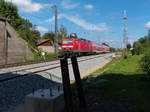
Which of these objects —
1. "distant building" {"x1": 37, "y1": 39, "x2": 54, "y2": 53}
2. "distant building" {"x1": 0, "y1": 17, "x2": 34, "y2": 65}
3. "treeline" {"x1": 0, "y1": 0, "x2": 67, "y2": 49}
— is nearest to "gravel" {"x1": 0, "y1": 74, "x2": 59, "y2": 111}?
"distant building" {"x1": 0, "y1": 17, "x2": 34, "y2": 65}

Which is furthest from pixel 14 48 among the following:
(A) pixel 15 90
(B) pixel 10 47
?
(A) pixel 15 90

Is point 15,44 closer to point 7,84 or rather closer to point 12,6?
point 7,84

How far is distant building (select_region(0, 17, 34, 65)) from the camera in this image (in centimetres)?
2055

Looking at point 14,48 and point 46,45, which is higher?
point 46,45

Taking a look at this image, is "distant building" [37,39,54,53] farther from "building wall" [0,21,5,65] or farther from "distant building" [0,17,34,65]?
"building wall" [0,21,5,65]

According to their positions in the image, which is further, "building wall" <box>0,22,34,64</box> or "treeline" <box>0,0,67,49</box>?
"treeline" <box>0,0,67,49</box>

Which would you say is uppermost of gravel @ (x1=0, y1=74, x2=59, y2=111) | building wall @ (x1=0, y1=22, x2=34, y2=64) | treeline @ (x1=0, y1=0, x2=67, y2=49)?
treeline @ (x1=0, y1=0, x2=67, y2=49)

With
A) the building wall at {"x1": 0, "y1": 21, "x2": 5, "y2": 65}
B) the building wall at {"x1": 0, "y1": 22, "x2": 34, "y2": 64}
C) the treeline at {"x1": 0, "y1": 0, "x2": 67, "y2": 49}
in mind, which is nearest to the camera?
the building wall at {"x1": 0, "y1": 21, "x2": 5, "y2": 65}

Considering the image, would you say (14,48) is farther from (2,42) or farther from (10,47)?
(2,42)

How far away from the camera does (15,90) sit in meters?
6.96

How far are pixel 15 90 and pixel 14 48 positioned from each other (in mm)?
17532

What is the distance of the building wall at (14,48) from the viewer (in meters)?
20.5

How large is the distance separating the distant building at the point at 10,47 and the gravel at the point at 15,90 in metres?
13.5

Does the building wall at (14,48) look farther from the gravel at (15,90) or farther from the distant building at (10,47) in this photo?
the gravel at (15,90)
